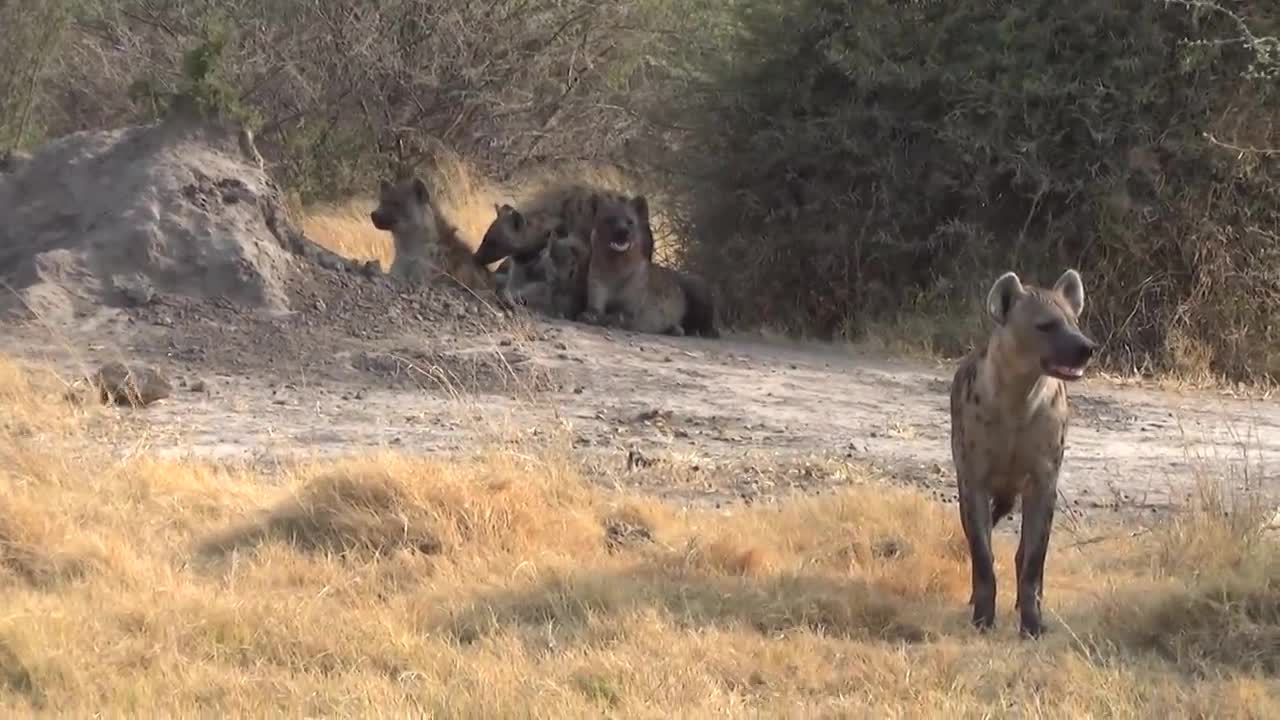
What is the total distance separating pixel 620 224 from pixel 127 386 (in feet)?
15.9

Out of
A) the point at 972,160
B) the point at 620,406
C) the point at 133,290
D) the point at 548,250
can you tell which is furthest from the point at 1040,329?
the point at 548,250

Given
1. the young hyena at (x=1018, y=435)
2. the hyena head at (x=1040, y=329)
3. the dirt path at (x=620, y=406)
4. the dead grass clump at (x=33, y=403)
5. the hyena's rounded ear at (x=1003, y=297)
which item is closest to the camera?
the hyena head at (x=1040, y=329)

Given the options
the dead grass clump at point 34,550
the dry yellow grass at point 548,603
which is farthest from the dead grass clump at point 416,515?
the dead grass clump at point 34,550

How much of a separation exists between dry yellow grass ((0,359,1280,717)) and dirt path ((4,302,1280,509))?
1.00m

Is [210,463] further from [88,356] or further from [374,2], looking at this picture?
[374,2]

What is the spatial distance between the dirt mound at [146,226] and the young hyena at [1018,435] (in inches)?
247

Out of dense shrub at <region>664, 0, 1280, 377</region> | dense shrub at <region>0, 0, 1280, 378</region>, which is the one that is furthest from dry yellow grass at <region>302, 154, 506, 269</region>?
dense shrub at <region>664, 0, 1280, 377</region>

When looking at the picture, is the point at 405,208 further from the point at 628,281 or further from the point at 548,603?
the point at 548,603

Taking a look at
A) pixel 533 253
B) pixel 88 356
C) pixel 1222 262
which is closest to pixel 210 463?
pixel 88 356

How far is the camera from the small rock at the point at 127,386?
8.98 metres

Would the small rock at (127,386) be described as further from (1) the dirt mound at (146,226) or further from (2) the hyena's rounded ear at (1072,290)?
(2) the hyena's rounded ear at (1072,290)

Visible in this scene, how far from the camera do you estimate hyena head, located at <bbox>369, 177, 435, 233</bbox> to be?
13586 mm

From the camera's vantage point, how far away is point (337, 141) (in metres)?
18.9

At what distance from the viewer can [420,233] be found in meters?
13.6
